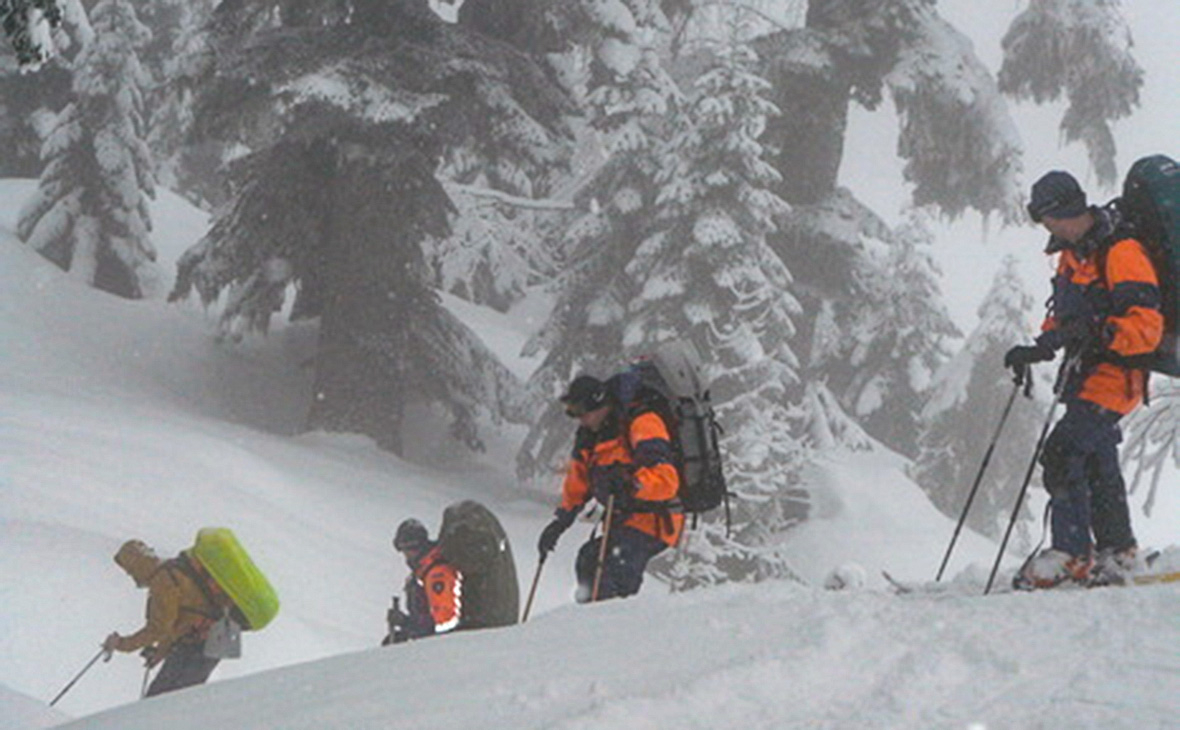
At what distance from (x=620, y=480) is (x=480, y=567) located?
1190 millimetres

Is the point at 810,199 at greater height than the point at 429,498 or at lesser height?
greater

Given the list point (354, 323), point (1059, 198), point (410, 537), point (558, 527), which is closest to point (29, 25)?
point (410, 537)

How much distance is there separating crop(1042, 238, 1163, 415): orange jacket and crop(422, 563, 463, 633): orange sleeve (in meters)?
3.49

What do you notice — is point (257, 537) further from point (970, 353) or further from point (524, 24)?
point (970, 353)

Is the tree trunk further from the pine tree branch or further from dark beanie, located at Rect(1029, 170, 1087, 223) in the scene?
dark beanie, located at Rect(1029, 170, 1087, 223)

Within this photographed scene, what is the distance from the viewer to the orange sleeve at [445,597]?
279 inches

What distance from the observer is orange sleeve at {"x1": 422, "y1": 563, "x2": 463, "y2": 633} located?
709cm

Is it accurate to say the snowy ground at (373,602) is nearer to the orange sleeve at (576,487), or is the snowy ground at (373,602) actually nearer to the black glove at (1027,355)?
the black glove at (1027,355)

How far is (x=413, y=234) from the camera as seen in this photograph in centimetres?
1625

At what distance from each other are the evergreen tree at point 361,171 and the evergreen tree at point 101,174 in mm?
5214

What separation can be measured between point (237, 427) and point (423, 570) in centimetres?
962

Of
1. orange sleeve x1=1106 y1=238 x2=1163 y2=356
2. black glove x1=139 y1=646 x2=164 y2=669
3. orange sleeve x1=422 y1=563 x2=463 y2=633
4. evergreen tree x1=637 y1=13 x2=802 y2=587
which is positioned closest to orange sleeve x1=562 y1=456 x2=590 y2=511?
orange sleeve x1=422 y1=563 x2=463 y2=633

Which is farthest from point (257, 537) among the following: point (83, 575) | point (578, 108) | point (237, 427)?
point (578, 108)

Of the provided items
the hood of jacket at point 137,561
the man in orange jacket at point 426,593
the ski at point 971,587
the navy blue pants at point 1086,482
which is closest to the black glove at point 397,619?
the man in orange jacket at point 426,593
